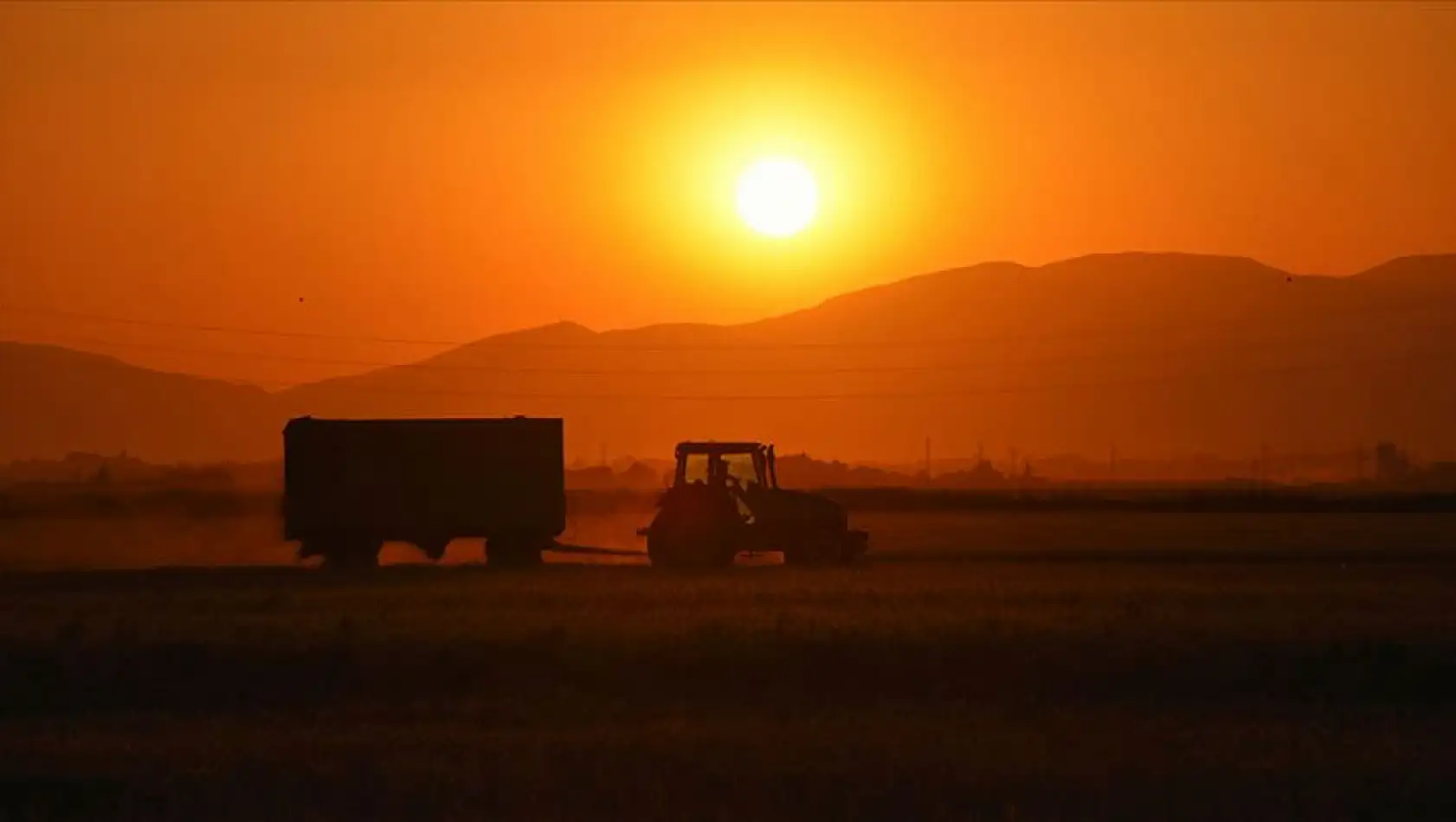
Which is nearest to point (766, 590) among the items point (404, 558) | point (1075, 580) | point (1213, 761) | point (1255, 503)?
point (1075, 580)

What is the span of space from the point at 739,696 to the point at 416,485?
24838 mm

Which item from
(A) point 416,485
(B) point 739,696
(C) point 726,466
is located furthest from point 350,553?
(B) point 739,696

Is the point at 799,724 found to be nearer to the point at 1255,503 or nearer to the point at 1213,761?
the point at 1213,761

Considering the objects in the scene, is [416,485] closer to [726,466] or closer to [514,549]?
[514,549]

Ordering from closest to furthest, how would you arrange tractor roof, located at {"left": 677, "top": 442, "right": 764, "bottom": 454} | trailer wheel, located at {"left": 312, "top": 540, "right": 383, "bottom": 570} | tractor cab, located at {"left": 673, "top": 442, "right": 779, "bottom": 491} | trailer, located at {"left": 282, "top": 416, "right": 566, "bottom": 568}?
tractor roof, located at {"left": 677, "top": 442, "right": 764, "bottom": 454} → tractor cab, located at {"left": 673, "top": 442, "right": 779, "bottom": 491} → trailer, located at {"left": 282, "top": 416, "right": 566, "bottom": 568} → trailer wheel, located at {"left": 312, "top": 540, "right": 383, "bottom": 570}

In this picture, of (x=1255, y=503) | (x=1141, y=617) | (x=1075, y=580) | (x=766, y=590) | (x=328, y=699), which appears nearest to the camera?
(x=328, y=699)

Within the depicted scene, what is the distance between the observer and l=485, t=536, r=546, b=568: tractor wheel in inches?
1906

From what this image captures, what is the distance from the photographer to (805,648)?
84.4 ft

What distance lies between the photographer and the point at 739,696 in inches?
949

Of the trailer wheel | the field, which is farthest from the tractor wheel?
the field

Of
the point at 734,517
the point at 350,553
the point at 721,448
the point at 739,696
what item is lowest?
the point at 739,696

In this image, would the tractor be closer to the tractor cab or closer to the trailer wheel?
the tractor cab

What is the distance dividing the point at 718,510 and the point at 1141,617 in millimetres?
14864

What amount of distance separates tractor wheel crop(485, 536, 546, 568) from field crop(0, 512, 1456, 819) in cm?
749
